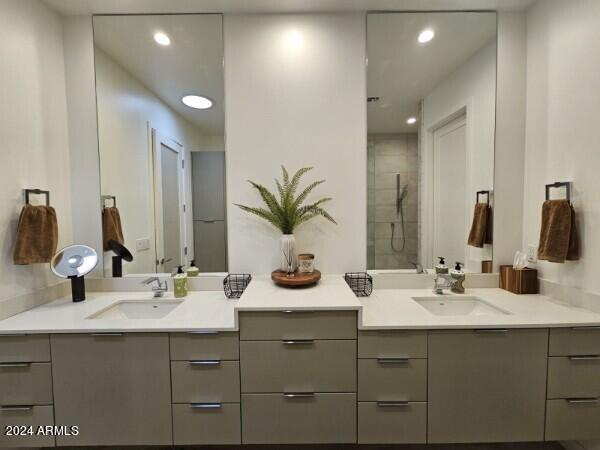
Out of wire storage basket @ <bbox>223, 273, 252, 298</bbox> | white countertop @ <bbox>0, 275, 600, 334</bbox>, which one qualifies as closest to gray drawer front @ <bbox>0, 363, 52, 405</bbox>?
white countertop @ <bbox>0, 275, 600, 334</bbox>

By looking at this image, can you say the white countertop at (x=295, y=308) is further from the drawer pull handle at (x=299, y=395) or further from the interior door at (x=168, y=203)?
the drawer pull handle at (x=299, y=395)

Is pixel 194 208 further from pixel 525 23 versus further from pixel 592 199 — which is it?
pixel 525 23

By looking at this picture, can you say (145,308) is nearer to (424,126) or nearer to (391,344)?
(391,344)

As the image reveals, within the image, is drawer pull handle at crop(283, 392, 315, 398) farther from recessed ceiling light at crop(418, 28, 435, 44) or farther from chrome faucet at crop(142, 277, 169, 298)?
recessed ceiling light at crop(418, 28, 435, 44)

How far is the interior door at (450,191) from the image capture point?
179 cm

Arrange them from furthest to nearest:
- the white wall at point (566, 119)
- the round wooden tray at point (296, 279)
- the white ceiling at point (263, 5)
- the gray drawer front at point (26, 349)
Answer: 1. the white ceiling at point (263, 5)
2. the round wooden tray at point (296, 279)
3. the white wall at point (566, 119)
4. the gray drawer front at point (26, 349)

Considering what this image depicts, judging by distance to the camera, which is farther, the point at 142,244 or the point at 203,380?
the point at 142,244

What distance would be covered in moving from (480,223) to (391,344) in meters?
1.10

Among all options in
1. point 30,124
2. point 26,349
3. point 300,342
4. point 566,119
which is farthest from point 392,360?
point 30,124

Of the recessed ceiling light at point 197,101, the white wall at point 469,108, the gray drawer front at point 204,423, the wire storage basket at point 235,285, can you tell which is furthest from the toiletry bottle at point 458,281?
the recessed ceiling light at point 197,101

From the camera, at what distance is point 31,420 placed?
129cm

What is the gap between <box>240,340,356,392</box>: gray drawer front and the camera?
1297 mm

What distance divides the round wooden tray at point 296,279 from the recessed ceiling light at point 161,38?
1662 mm

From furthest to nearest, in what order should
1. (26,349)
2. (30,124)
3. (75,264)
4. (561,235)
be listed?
(75,264) → (30,124) → (561,235) → (26,349)
